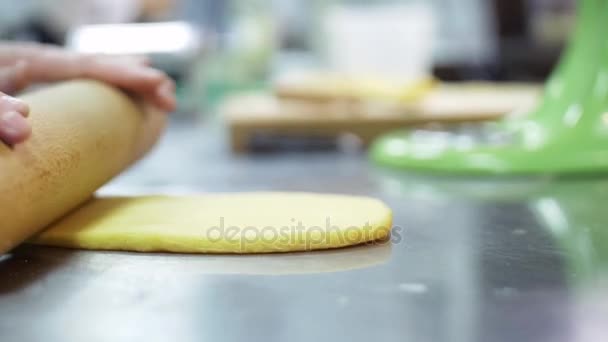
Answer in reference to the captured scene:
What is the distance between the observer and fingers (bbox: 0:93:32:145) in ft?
1.87

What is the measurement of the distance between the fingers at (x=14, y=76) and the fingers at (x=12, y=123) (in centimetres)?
26

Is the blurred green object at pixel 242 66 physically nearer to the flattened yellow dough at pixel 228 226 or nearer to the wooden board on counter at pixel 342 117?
the wooden board on counter at pixel 342 117

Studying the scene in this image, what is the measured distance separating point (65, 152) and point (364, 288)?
259mm

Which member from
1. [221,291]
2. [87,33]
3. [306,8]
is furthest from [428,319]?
[306,8]

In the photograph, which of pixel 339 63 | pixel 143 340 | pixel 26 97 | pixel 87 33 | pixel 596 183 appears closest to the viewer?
pixel 143 340

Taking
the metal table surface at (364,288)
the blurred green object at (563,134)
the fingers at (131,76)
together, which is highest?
the fingers at (131,76)

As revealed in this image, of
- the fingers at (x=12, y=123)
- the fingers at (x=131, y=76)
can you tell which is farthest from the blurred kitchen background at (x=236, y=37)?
the fingers at (x=12, y=123)

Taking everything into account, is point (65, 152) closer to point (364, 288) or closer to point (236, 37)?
point (364, 288)

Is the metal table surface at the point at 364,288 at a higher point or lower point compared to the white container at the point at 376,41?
lower

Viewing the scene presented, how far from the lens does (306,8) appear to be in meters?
2.71

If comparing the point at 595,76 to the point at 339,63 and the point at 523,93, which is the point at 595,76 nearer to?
the point at 523,93

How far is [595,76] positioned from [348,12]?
0.96 meters

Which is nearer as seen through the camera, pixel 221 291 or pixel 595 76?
pixel 221 291

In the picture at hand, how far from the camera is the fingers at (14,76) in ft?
2.73
